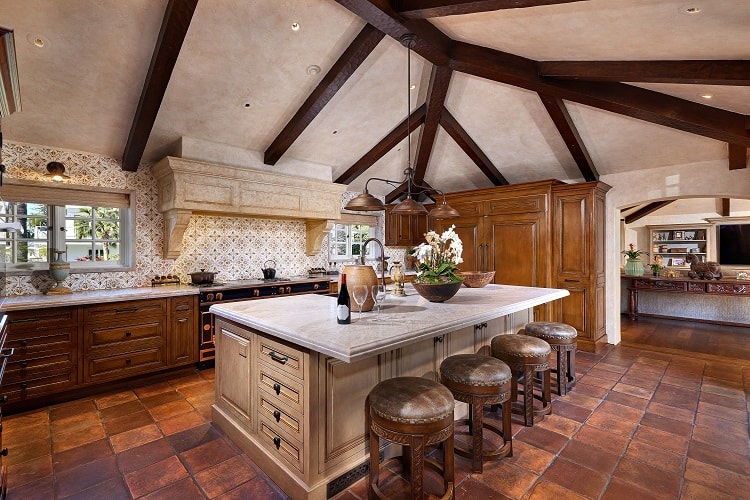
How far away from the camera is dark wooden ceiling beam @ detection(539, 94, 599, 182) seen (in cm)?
379

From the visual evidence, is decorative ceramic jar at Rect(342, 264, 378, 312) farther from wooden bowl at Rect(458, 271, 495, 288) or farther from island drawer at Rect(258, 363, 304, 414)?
wooden bowl at Rect(458, 271, 495, 288)

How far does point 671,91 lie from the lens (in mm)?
3131

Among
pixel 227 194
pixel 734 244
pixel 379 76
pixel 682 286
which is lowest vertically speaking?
pixel 682 286

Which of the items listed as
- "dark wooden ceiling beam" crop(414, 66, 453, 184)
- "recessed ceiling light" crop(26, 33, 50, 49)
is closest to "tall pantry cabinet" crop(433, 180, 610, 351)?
"dark wooden ceiling beam" crop(414, 66, 453, 184)

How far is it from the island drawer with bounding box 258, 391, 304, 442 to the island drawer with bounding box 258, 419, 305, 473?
0.13 feet

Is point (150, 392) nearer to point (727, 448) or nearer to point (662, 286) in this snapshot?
point (727, 448)

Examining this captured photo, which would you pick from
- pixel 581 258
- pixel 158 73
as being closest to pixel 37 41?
pixel 158 73

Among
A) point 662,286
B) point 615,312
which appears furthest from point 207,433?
point 662,286

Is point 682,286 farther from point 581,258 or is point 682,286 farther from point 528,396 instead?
point 528,396

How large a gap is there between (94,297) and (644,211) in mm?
9429

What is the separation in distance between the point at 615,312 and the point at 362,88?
470 centimetres

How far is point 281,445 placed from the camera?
2.01 m

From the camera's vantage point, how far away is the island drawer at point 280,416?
1876 mm

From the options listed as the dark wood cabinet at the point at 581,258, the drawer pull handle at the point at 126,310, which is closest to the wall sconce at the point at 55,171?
the drawer pull handle at the point at 126,310
